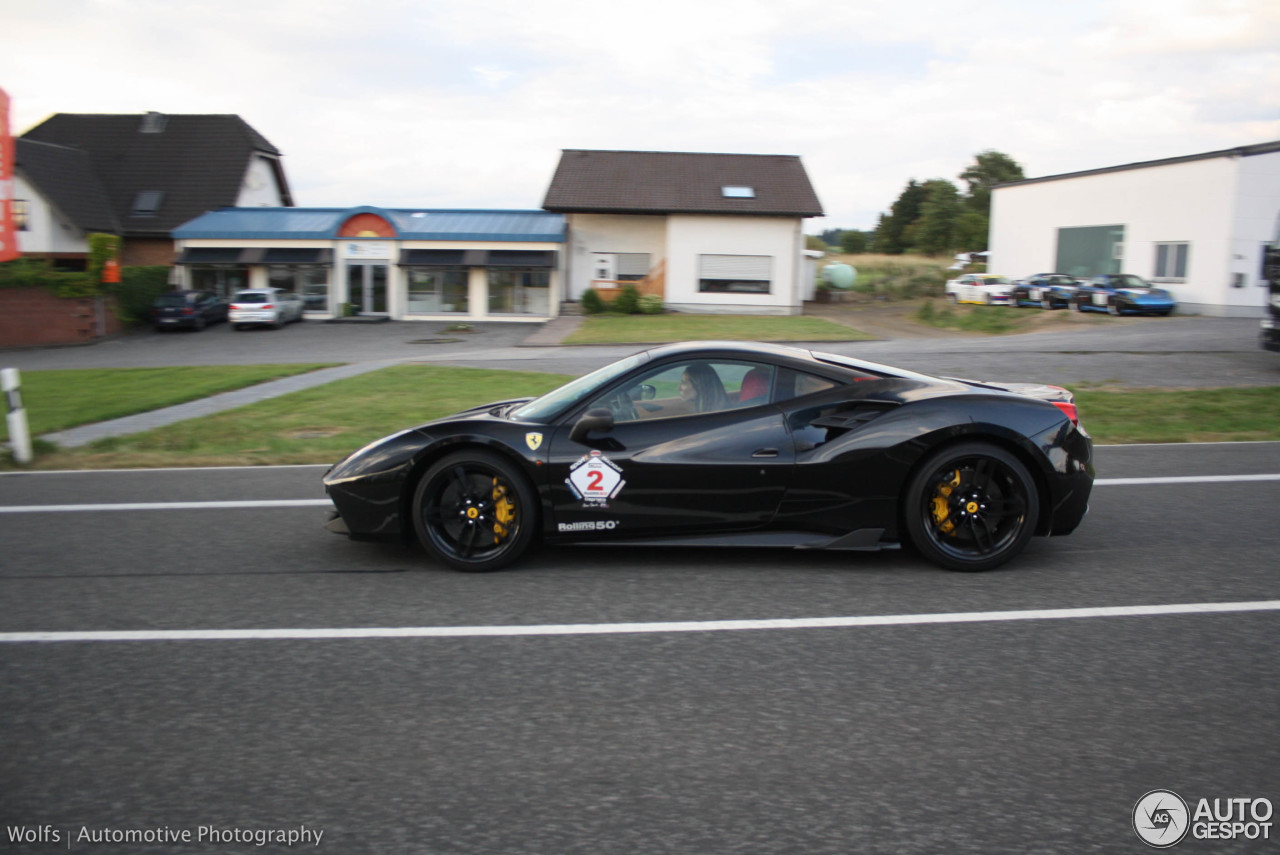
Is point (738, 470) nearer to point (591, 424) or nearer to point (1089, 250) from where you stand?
point (591, 424)

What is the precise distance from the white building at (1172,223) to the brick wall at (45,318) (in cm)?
3615

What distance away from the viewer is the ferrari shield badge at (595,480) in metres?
5.36

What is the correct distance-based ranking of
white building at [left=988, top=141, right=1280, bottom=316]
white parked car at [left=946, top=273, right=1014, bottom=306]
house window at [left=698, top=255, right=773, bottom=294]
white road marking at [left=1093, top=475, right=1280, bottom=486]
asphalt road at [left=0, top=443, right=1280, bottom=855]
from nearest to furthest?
asphalt road at [left=0, top=443, right=1280, bottom=855], white road marking at [left=1093, top=475, right=1280, bottom=486], white building at [left=988, top=141, right=1280, bottom=316], house window at [left=698, top=255, right=773, bottom=294], white parked car at [left=946, top=273, right=1014, bottom=306]

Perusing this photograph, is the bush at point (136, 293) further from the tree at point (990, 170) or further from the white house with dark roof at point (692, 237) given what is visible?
the tree at point (990, 170)

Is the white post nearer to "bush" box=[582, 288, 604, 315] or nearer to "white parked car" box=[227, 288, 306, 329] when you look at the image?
"white parked car" box=[227, 288, 306, 329]

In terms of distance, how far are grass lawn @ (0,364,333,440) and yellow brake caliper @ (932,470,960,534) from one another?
1074 centimetres

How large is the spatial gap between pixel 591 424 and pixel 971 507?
2097mm

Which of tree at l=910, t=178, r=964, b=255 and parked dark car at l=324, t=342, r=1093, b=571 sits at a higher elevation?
tree at l=910, t=178, r=964, b=255

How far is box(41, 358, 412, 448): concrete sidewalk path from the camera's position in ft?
37.9

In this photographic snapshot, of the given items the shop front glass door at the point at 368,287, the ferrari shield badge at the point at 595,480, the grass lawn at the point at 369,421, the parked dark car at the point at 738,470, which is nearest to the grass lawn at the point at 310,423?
the grass lawn at the point at 369,421

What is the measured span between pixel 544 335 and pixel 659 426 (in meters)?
26.9

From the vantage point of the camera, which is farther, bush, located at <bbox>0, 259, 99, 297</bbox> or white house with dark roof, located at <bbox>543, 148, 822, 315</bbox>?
white house with dark roof, located at <bbox>543, 148, 822, 315</bbox>

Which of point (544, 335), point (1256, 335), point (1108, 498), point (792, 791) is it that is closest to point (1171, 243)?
point (1256, 335)

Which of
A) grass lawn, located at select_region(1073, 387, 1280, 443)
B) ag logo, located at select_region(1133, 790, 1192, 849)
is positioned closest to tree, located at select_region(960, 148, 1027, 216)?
grass lawn, located at select_region(1073, 387, 1280, 443)
